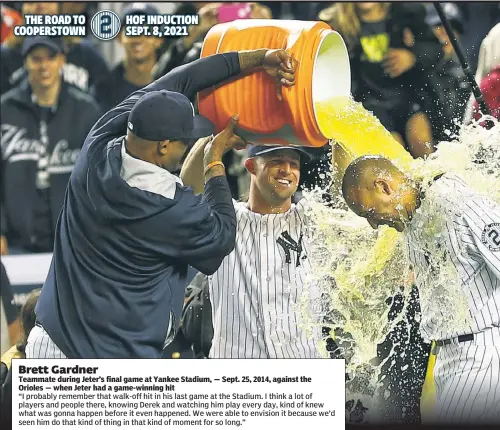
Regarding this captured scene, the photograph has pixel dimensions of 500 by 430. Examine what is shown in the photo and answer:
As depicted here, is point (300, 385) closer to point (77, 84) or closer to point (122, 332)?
point (122, 332)

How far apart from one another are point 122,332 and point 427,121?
61.2 inches

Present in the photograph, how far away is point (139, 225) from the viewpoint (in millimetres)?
3811

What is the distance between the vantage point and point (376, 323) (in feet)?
13.3

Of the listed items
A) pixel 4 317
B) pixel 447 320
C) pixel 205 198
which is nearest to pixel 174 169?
pixel 205 198

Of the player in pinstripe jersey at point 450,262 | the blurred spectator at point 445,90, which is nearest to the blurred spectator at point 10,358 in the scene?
the player in pinstripe jersey at point 450,262

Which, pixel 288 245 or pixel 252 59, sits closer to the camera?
pixel 252 59

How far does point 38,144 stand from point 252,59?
3.27ft

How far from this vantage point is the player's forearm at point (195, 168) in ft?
12.8

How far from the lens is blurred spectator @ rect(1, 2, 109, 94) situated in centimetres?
401

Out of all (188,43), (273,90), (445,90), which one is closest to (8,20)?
(188,43)

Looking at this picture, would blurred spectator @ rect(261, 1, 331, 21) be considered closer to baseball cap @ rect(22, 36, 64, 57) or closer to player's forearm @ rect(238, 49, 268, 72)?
player's forearm @ rect(238, 49, 268, 72)

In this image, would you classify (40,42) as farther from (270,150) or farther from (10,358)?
(10,358)

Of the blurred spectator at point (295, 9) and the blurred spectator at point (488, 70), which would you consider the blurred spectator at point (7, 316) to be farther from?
the blurred spectator at point (488, 70)
